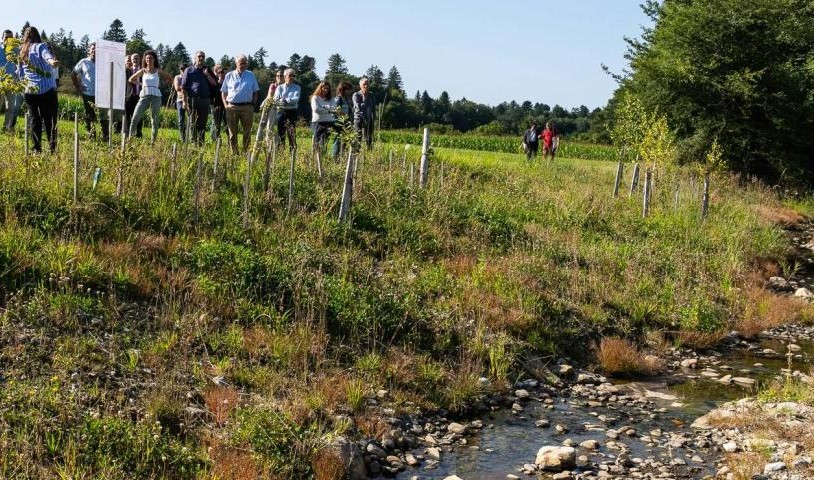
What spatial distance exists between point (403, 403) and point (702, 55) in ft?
81.2

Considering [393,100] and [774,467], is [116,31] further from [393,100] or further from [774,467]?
[774,467]

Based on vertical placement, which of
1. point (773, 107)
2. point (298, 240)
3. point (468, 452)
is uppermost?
point (773, 107)

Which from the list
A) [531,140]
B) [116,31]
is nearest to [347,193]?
[531,140]

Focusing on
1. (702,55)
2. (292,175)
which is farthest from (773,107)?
(292,175)

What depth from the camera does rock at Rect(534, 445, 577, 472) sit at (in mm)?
8078

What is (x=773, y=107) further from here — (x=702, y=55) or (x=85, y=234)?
(x=85, y=234)

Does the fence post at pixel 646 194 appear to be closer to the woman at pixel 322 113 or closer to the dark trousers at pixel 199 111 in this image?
the woman at pixel 322 113

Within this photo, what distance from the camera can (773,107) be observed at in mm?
29172

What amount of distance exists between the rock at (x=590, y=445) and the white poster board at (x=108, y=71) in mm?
8088

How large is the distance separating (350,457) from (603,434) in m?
3.25

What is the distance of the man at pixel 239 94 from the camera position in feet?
52.4

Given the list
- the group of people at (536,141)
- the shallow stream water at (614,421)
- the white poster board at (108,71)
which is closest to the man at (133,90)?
the white poster board at (108,71)

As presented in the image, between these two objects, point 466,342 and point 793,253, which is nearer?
point 466,342

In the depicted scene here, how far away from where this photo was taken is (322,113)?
16.5m
